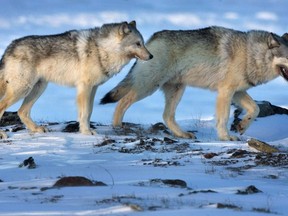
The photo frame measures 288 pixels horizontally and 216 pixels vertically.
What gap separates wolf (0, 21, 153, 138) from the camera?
11.7 metres

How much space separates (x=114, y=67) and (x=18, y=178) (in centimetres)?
495

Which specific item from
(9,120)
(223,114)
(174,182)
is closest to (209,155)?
(223,114)

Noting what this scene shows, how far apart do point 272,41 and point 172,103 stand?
2.54 metres

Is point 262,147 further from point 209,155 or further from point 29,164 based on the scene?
point 29,164

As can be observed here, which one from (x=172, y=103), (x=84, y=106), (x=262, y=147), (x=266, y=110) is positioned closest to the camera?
(x=262, y=147)

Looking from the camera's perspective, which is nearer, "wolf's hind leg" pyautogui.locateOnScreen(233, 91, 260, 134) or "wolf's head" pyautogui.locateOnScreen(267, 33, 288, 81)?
"wolf's hind leg" pyautogui.locateOnScreen(233, 91, 260, 134)

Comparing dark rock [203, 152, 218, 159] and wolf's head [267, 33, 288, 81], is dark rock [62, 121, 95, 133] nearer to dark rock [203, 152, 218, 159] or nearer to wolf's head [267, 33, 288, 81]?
dark rock [203, 152, 218, 159]

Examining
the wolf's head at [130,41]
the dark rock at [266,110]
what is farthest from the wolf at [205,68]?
the dark rock at [266,110]

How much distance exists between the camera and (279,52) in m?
12.1

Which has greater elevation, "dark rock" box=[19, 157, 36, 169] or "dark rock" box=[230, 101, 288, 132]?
"dark rock" box=[230, 101, 288, 132]

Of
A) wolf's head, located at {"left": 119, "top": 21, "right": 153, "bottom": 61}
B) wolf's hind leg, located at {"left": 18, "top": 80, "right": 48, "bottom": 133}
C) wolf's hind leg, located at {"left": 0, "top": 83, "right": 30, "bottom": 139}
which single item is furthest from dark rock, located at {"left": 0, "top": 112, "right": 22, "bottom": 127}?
wolf's head, located at {"left": 119, "top": 21, "right": 153, "bottom": 61}

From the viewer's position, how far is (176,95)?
12406 millimetres

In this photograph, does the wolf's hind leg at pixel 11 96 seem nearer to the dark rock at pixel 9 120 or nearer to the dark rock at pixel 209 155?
the dark rock at pixel 9 120

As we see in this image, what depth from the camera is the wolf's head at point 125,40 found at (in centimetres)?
1180
